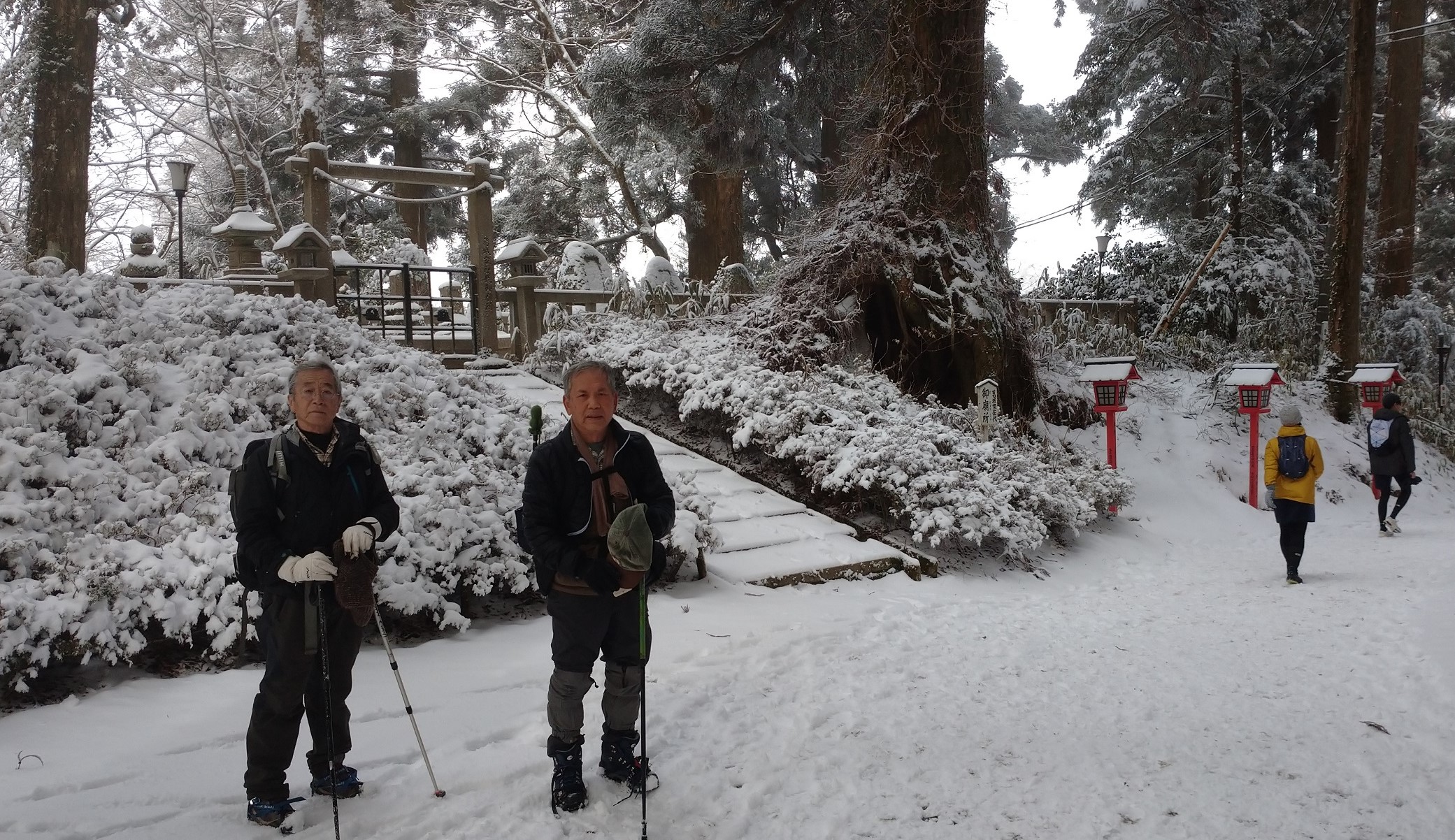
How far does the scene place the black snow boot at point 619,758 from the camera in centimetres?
308

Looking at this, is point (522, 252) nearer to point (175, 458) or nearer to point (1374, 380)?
point (175, 458)

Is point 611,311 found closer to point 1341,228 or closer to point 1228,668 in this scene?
point 1228,668

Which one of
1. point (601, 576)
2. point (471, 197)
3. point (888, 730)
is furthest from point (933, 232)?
point (601, 576)

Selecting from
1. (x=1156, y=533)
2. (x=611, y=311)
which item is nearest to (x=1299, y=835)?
(x=1156, y=533)

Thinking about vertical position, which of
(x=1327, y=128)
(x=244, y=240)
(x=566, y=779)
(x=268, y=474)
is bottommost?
(x=566, y=779)

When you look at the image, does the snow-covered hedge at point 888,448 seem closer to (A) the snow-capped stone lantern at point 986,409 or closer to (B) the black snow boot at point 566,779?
(A) the snow-capped stone lantern at point 986,409

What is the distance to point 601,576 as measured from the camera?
2.79 meters

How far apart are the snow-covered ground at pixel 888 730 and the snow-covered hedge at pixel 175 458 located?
35cm

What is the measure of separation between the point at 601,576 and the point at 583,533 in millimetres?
180

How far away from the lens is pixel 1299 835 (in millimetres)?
2762

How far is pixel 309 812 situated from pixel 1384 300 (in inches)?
778

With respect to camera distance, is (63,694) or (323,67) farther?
(323,67)

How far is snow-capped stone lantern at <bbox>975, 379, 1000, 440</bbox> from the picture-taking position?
8.02 m

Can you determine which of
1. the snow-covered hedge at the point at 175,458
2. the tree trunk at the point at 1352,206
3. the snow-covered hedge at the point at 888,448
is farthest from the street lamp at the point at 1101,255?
the snow-covered hedge at the point at 175,458
